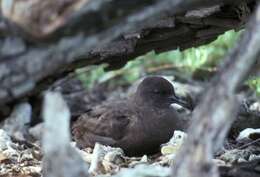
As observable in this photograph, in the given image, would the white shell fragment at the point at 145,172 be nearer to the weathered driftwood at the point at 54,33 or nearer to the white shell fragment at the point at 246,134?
the weathered driftwood at the point at 54,33

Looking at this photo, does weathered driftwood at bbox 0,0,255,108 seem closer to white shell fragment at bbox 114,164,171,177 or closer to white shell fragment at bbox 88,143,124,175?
white shell fragment at bbox 114,164,171,177

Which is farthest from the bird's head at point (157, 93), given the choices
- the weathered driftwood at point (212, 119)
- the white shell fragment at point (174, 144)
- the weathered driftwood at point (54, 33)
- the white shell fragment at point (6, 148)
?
the weathered driftwood at point (212, 119)

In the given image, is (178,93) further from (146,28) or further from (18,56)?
(18,56)

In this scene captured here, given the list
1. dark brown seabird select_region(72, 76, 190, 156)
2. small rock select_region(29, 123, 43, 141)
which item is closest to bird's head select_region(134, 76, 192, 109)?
dark brown seabird select_region(72, 76, 190, 156)

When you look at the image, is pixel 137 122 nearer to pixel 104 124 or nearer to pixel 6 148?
pixel 104 124

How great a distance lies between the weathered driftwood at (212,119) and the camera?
91.4 inches

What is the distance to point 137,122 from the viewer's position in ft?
17.8

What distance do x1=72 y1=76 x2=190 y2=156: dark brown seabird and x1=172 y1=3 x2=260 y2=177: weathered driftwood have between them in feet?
8.87

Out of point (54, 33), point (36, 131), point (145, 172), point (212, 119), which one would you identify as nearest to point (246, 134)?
point (36, 131)

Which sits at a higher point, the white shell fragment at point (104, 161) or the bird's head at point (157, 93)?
the bird's head at point (157, 93)

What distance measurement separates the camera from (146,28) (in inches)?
150

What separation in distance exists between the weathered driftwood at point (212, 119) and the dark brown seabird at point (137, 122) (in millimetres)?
2705

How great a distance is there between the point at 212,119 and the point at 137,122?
3.10m

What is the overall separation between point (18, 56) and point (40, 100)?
51 centimetres
